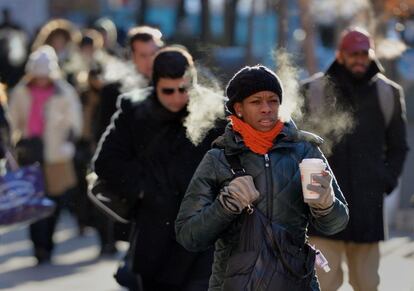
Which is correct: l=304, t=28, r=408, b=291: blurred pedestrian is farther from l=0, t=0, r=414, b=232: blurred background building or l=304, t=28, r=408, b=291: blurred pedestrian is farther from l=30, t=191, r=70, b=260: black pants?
l=30, t=191, r=70, b=260: black pants

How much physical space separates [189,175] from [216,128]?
373mm

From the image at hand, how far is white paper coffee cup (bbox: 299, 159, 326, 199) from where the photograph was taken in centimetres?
528

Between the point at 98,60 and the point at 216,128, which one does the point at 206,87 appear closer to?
the point at 216,128

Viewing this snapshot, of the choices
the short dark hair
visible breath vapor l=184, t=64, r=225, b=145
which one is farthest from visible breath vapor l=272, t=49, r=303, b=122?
the short dark hair

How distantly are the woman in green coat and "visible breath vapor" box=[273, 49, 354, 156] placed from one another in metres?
0.16

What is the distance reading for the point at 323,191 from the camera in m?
5.31

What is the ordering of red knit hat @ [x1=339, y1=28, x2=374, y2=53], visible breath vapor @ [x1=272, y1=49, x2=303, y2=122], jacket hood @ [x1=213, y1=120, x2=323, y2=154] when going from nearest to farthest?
jacket hood @ [x1=213, y1=120, x2=323, y2=154] → visible breath vapor @ [x1=272, y1=49, x2=303, y2=122] → red knit hat @ [x1=339, y1=28, x2=374, y2=53]

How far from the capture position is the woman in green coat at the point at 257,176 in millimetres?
5535

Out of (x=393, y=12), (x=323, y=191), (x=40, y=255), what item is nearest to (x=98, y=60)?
(x=40, y=255)

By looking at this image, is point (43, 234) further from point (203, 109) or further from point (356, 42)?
point (203, 109)

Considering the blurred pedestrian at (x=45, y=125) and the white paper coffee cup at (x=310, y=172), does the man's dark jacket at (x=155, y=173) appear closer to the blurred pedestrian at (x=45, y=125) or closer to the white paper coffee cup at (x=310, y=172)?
the white paper coffee cup at (x=310, y=172)

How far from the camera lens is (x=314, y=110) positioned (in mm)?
7691

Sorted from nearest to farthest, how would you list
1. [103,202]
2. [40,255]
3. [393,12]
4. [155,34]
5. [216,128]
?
[216,128]
[103,202]
[155,34]
[40,255]
[393,12]

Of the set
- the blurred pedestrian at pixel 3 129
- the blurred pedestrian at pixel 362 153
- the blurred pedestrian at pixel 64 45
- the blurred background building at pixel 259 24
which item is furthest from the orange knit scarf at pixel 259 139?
the blurred pedestrian at pixel 64 45
